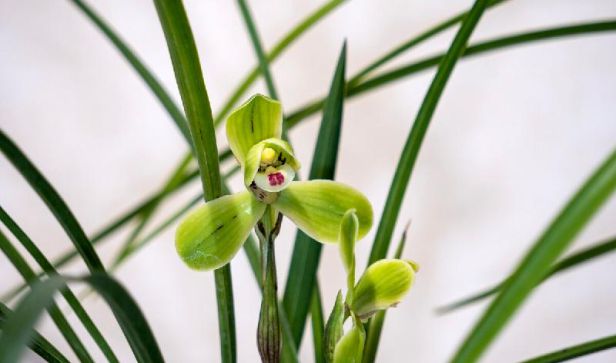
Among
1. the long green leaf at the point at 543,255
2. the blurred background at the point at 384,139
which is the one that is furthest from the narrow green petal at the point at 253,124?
the blurred background at the point at 384,139

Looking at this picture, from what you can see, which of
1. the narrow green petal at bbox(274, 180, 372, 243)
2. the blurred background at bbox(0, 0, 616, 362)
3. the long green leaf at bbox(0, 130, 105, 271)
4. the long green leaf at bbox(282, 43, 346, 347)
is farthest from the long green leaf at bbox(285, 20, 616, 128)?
the blurred background at bbox(0, 0, 616, 362)

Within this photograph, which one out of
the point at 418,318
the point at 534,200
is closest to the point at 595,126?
the point at 534,200

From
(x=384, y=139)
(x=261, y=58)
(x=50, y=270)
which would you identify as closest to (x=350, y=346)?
(x=50, y=270)

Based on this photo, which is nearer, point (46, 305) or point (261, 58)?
point (46, 305)

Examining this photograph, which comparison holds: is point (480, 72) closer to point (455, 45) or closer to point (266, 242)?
point (455, 45)

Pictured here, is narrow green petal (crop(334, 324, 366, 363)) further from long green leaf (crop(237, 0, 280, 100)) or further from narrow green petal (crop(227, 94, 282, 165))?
long green leaf (crop(237, 0, 280, 100))

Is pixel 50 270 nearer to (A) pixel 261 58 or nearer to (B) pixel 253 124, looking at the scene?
(B) pixel 253 124

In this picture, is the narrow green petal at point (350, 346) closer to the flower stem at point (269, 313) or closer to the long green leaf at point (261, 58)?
the flower stem at point (269, 313)
